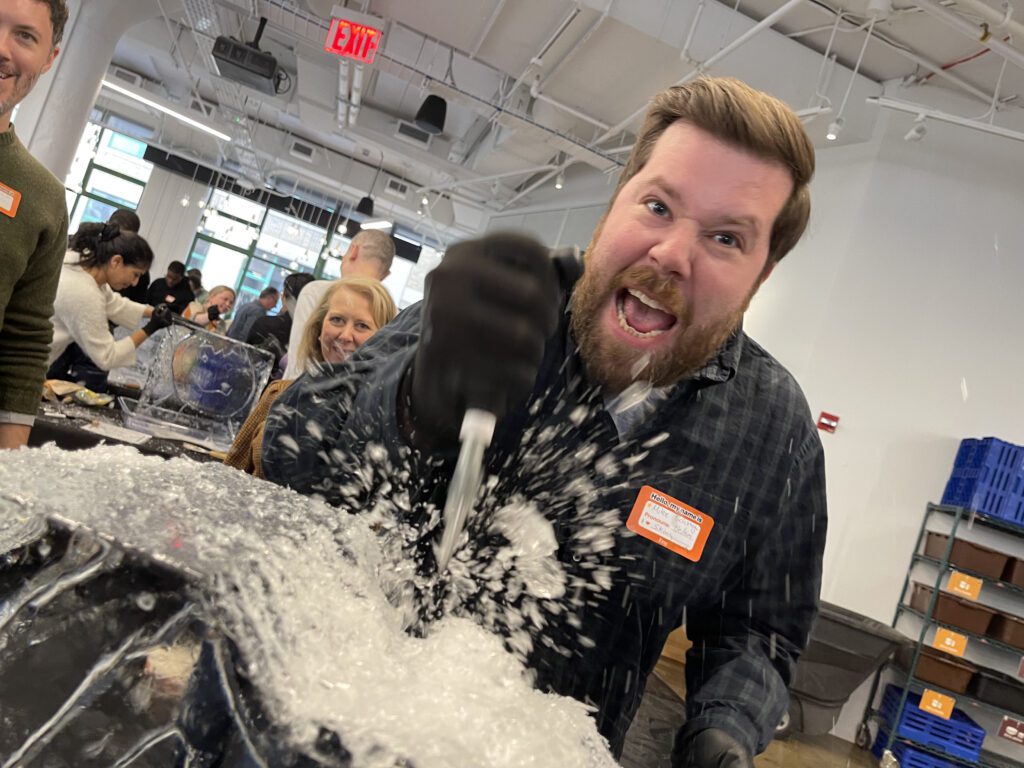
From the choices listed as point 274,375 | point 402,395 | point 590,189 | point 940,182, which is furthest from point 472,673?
point 590,189

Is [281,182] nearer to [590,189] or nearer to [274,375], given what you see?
[590,189]

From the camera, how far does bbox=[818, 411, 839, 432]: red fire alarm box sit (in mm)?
5824

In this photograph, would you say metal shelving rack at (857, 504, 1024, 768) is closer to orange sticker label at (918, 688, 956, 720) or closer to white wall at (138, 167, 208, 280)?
orange sticker label at (918, 688, 956, 720)

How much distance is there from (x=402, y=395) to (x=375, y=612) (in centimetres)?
24

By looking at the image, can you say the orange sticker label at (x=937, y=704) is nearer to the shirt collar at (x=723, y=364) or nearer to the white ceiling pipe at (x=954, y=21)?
the white ceiling pipe at (x=954, y=21)

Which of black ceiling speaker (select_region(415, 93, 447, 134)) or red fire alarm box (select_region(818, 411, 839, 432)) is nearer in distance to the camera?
red fire alarm box (select_region(818, 411, 839, 432))

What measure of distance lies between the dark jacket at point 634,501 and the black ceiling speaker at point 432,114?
7.27 meters

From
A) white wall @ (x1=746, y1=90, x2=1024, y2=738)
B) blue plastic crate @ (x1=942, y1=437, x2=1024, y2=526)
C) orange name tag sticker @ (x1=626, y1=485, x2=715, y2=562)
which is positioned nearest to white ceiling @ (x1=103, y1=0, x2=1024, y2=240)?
white wall @ (x1=746, y1=90, x2=1024, y2=738)

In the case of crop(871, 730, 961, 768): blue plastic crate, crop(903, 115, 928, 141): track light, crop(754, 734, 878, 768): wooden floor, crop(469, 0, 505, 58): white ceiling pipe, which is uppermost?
crop(469, 0, 505, 58): white ceiling pipe

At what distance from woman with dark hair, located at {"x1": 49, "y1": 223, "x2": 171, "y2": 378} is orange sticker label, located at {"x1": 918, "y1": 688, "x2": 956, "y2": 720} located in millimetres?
5000

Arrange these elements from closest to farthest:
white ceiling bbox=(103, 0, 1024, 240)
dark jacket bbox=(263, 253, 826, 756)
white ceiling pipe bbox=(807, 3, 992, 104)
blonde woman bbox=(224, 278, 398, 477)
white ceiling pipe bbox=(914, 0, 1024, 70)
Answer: dark jacket bbox=(263, 253, 826, 756)
blonde woman bbox=(224, 278, 398, 477)
white ceiling pipe bbox=(914, 0, 1024, 70)
white ceiling pipe bbox=(807, 3, 992, 104)
white ceiling bbox=(103, 0, 1024, 240)

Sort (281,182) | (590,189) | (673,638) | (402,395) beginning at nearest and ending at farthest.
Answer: (402,395)
(673,638)
(590,189)
(281,182)

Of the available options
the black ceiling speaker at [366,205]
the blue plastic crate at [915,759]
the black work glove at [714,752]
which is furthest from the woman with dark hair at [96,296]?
the black ceiling speaker at [366,205]

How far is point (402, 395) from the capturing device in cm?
86
